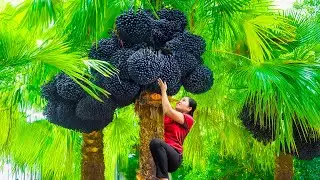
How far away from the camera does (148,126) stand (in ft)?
22.6

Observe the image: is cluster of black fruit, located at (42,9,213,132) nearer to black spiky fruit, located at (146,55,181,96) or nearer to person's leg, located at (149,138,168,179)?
black spiky fruit, located at (146,55,181,96)

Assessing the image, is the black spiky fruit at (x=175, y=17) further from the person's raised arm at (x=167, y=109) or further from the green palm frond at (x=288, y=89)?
the green palm frond at (x=288, y=89)

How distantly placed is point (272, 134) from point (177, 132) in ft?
9.37

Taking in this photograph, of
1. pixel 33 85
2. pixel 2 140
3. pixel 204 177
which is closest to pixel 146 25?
pixel 33 85

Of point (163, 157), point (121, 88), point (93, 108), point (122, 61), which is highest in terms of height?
point (122, 61)

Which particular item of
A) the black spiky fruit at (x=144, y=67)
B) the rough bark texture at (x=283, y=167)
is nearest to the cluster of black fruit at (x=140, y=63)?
the black spiky fruit at (x=144, y=67)

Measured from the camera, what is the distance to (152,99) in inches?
269

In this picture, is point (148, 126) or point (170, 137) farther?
point (148, 126)

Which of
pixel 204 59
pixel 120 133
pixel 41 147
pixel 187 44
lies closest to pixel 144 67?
pixel 187 44

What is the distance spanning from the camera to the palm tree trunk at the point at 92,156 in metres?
8.91

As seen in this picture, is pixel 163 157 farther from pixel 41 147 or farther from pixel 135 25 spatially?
pixel 41 147

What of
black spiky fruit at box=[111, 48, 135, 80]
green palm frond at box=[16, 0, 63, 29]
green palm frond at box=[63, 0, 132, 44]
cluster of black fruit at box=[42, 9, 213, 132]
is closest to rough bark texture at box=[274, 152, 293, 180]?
cluster of black fruit at box=[42, 9, 213, 132]

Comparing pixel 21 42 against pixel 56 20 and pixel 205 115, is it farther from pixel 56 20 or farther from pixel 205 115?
pixel 205 115

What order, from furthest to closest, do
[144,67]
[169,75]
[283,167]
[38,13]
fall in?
[283,167] → [38,13] → [169,75] → [144,67]
